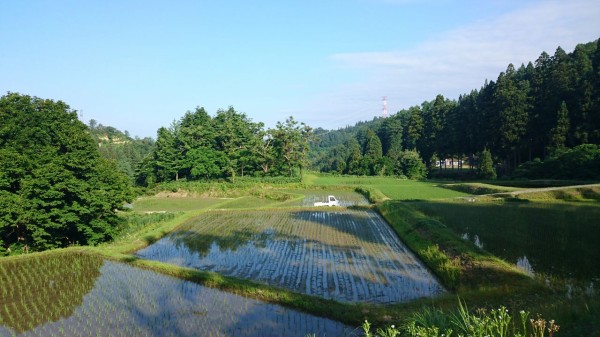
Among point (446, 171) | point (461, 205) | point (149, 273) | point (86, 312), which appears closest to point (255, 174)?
point (446, 171)

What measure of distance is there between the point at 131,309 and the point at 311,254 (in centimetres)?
728

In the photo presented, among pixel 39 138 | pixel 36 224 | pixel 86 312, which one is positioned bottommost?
pixel 86 312

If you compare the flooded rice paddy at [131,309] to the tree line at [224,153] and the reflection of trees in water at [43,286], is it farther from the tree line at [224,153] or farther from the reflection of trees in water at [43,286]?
the tree line at [224,153]

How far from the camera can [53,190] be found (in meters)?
18.4

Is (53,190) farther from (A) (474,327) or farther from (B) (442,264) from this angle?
(A) (474,327)

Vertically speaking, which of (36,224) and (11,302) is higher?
(36,224)

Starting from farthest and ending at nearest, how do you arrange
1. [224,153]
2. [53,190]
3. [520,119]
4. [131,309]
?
[224,153] → [520,119] → [53,190] → [131,309]

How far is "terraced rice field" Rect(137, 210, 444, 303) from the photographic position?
37.5 feet

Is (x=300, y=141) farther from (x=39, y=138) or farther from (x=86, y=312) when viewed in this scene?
(x=86, y=312)

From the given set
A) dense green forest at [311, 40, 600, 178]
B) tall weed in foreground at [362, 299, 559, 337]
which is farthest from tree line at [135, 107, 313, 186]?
tall weed in foreground at [362, 299, 559, 337]

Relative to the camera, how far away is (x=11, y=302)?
11094mm

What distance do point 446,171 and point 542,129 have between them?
1825 centimetres

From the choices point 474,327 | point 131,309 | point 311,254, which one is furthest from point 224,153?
point 474,327

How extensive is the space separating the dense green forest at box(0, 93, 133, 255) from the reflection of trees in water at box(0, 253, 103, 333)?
109 inches
